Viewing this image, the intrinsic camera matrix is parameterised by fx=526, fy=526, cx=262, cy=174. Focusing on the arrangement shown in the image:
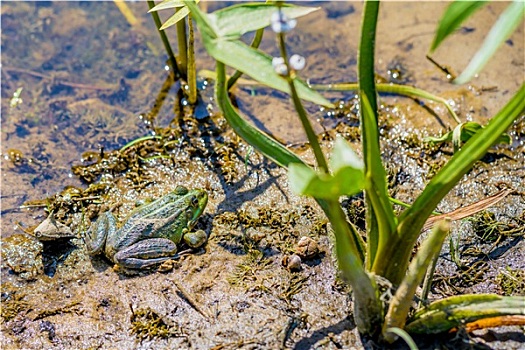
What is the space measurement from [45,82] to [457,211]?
5009mm

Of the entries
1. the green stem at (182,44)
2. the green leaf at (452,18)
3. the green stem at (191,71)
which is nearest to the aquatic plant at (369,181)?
the green leaf at (452,18)

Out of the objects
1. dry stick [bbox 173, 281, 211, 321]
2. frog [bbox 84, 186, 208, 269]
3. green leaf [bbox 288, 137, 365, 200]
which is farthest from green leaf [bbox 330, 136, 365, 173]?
frog [bbox 84, 186, 208, 269]

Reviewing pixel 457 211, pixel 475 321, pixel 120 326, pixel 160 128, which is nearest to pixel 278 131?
pixel 160 128

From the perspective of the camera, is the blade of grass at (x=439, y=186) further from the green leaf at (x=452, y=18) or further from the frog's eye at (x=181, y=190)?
the frog's eye at (x=181, y=190)

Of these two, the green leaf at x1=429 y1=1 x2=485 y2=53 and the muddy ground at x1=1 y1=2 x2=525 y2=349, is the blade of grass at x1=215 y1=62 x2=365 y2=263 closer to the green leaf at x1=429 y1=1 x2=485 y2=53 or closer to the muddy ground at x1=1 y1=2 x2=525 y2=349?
the muddy ground at x1=1 y1=2 x2=525 y2=349

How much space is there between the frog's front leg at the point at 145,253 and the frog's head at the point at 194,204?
279 mm

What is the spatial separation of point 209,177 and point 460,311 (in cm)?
265

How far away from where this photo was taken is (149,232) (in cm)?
425

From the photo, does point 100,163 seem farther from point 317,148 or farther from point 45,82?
point 317,148

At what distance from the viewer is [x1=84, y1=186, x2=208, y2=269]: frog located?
13.5 feet

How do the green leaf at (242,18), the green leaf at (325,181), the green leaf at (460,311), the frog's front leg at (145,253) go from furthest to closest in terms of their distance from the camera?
the frog's front leg at (145,253) < the green leaf at (460,311) < the green leaf at (242,18) < the green leaf at (325,181)

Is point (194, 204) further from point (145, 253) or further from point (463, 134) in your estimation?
point (463, 134)

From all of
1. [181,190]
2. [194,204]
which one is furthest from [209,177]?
[194,204]

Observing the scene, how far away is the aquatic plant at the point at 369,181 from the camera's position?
224cm
